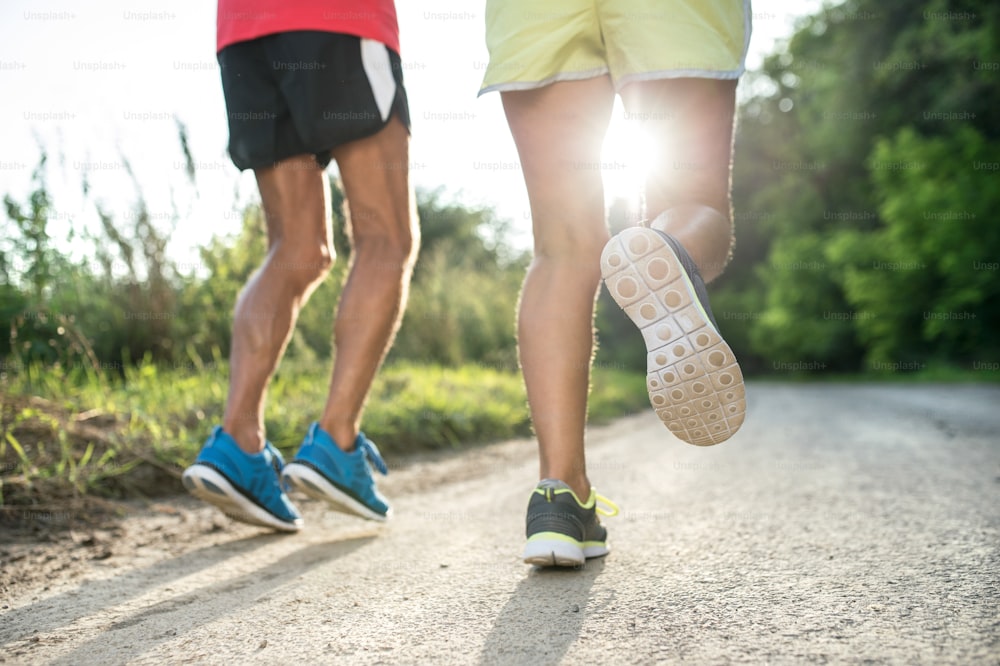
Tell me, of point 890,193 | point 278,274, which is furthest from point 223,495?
point 890,193

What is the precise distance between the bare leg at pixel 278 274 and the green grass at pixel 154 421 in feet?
2.43

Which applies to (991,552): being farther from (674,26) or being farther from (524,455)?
(524,455)

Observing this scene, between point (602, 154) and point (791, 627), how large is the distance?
46.4 inches

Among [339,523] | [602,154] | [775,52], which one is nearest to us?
[602,154]

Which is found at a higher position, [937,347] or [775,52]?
[775,52]

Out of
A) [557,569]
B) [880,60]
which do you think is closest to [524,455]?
[557,569]

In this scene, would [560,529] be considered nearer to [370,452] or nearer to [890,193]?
[370,452]

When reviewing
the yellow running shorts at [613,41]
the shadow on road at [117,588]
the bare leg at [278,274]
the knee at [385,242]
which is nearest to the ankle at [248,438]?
the bare leg at [278,274]

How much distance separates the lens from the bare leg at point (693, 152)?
2.00 m

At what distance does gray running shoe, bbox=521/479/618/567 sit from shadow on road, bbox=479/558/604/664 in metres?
0.04

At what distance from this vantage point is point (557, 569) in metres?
1.86

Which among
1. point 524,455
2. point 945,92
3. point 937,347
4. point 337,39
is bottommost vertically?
point 937,347

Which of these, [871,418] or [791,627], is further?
[871,418]

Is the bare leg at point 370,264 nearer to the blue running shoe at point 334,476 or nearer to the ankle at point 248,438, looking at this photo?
the blue running shoe at point 334,476
